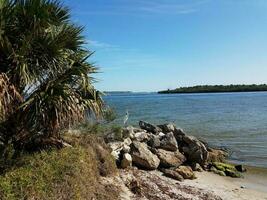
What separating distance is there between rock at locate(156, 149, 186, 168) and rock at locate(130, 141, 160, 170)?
2.48 ft

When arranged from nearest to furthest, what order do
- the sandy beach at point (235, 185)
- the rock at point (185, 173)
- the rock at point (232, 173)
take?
1. the sandy beach at point (235, 185)
2. the rock at point (185, 173)
3. the rock at point (232, 173)

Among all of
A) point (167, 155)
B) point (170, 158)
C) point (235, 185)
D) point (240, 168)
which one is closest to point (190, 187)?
point (170, 158)

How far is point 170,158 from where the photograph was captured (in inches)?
609

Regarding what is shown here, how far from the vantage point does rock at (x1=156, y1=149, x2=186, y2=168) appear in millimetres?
15016

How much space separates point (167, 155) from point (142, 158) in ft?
6.64

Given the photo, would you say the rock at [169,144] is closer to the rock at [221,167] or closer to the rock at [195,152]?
the rock at [195,152]

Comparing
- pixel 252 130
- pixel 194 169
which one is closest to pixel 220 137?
pixel 252 130

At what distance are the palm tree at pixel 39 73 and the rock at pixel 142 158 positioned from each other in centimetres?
419

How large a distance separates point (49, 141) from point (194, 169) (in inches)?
308

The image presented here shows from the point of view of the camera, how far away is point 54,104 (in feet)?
28.8

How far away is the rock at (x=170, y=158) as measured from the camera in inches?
591

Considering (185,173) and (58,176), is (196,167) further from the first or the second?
(58,176)

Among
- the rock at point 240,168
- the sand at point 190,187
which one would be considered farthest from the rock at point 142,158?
the rock at point 240,168

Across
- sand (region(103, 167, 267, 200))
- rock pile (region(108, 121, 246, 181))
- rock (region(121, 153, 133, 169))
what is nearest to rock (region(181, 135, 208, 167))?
rock pile (region(108, 121, 246, 181))
